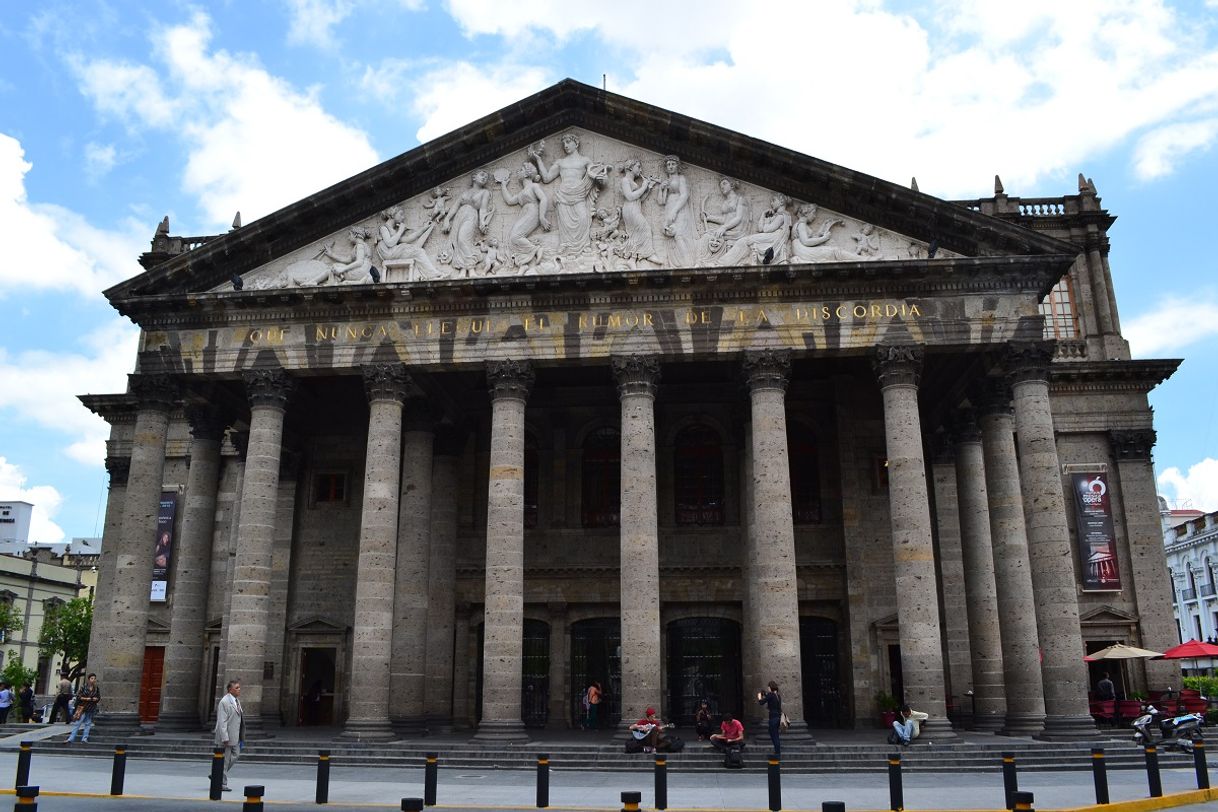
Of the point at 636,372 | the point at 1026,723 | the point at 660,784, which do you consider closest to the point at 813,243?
the point at 636,372

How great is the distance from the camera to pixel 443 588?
97.8 ft

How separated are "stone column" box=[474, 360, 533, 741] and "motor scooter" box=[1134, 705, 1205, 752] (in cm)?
1370

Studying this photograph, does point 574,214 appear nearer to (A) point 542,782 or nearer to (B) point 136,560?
(B) point 136,560

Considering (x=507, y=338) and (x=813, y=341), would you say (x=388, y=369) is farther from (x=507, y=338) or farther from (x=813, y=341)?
(x=813, y=341)

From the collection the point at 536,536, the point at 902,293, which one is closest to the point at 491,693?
the point at 536,536

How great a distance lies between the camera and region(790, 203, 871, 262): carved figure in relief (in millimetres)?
25062

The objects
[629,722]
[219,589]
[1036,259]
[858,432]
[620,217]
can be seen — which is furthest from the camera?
[219,589]

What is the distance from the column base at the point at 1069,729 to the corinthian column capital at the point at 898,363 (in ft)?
27.2

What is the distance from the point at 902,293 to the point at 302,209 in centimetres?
1581

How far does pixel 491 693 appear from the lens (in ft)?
76.3

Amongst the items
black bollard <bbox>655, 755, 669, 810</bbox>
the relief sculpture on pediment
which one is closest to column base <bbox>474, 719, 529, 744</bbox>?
black bollard <bbox>655, 755, 669, 810</bbox>

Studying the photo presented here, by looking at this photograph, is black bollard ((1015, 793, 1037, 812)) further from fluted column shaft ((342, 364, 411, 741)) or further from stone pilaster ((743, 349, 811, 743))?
fluted column shaft ((342, 364, 411, 741))

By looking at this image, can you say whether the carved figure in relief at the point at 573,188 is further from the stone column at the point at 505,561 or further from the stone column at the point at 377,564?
the stone column at the point at 377,564

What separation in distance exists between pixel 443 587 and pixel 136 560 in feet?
28.0
